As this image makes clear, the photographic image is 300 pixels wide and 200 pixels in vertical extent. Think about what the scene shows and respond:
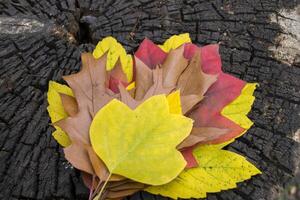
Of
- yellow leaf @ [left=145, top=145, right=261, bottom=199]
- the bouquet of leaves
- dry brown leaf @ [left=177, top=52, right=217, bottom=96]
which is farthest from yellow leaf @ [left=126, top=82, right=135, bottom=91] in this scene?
yellow leaf @ [left=145, top=145, right=261, bottom=199]

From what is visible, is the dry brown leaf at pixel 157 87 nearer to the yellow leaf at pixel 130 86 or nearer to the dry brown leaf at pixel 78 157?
the yellow leaf at pixel 130 86

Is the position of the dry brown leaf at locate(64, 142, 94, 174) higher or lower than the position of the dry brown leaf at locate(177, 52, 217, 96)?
lower

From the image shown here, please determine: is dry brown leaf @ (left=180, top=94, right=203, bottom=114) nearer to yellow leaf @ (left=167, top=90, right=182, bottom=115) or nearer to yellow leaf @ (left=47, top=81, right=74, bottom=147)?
yellow leaf @ (left=167, top=90, right=182, bottom=115)

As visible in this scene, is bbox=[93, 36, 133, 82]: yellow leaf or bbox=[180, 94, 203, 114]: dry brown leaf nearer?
bbox=[180, 94, 203, 114]: dry brown leaf

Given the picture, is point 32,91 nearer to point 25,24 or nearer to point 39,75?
point 39,75

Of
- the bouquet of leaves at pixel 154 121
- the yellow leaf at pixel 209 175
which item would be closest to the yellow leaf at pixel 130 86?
the bouquet of leaves at pixel 154 121

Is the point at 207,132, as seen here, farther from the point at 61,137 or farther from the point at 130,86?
the point at 61,137
